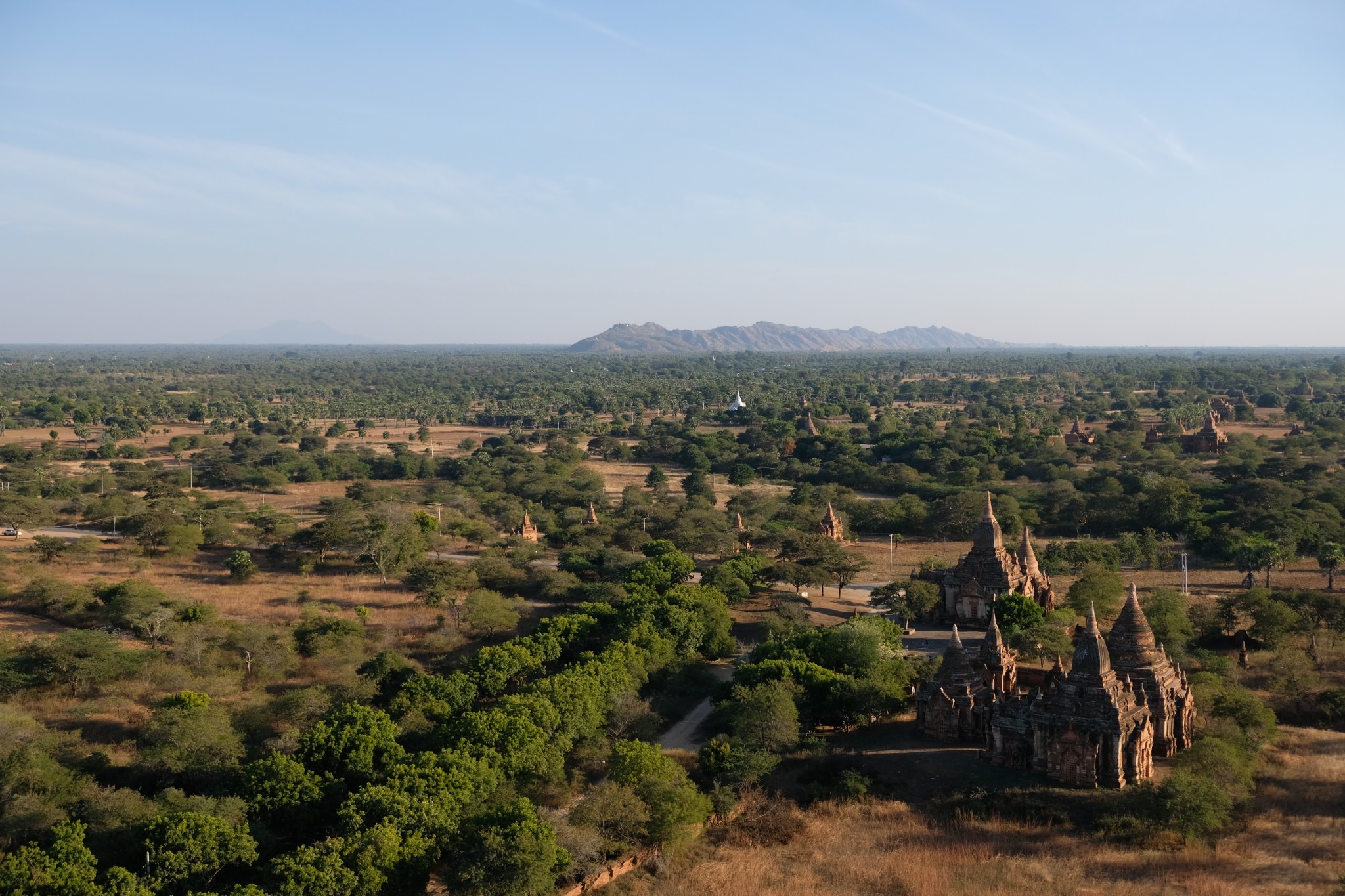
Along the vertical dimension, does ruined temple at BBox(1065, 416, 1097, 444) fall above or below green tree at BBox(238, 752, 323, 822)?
above

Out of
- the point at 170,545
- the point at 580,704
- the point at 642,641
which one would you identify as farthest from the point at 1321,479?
the point at 170,545

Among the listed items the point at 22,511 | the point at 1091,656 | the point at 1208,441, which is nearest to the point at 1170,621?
the point at 1091,656

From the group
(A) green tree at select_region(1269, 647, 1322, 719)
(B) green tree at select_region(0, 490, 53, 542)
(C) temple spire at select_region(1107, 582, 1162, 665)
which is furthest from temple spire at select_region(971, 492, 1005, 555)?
(B) green tree at select_region(0, 490, 53, 542)

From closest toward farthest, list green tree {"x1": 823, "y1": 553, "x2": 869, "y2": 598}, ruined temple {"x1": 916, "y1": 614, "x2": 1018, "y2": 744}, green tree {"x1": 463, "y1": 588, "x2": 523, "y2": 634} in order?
ruined temple {"x1": 916, "y1": 614, "x2": 1018, "y2": 744} < green tree {"x1": 463, "y1": 588, "x2": 523, "y2": 634} < green tree {"x1": 823, "y1": 553, "x2": 869, "y2": 598}

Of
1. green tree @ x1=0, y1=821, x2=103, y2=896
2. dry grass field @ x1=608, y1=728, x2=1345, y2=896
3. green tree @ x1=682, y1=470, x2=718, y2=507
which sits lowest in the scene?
dry grass field @ x1=608, y1=728, x2=1345, y2=896

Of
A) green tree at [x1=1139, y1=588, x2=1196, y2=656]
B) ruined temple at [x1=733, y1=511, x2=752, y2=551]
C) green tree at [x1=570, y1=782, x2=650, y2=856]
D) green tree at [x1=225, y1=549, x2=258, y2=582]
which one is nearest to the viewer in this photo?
green tree at [x1=570, y1=782, x2=650, y2=856]

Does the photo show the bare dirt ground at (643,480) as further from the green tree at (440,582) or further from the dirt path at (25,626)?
the dirt path at (25,626)

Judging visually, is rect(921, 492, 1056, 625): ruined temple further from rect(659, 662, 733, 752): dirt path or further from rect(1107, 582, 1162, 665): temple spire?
rect(659, 662, 733, 752): dirt path

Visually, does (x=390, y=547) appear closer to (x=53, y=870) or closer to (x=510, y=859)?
(x=53, y=870)
